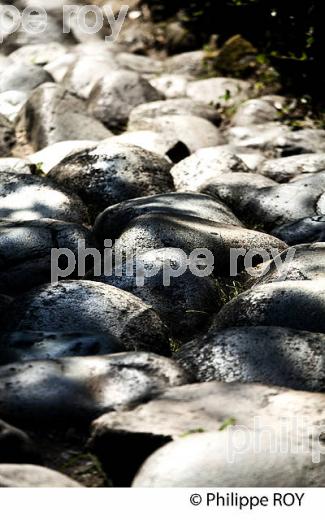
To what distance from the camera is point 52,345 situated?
342 cm

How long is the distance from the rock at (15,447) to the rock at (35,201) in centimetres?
232

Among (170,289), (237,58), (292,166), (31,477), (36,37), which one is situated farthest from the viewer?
(36,37)

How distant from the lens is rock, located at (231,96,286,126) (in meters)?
7.12

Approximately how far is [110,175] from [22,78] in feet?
7.93

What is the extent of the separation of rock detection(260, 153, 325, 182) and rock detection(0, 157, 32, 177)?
1.47 meters

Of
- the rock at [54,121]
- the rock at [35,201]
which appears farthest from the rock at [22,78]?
the rock at [35,201]

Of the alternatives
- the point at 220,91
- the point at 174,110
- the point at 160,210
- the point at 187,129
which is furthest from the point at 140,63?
the point at 160,210

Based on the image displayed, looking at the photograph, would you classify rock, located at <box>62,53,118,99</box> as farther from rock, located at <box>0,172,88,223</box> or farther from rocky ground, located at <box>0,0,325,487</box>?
rock, located at <box>0,172,88,223</box>

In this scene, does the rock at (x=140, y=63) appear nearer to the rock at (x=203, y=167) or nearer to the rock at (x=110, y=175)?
the rock at (x=203, y=167)

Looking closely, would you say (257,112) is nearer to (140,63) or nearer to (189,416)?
(140,63)

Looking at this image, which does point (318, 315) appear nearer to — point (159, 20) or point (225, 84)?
point (225, 84)

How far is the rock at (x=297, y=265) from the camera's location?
13.3 ft

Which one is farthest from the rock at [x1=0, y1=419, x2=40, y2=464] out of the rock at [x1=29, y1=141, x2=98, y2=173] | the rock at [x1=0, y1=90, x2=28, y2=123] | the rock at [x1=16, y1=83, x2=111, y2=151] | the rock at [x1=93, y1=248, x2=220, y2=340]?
the rock at [x1=0, y1=90, x2=28, y2=123]
